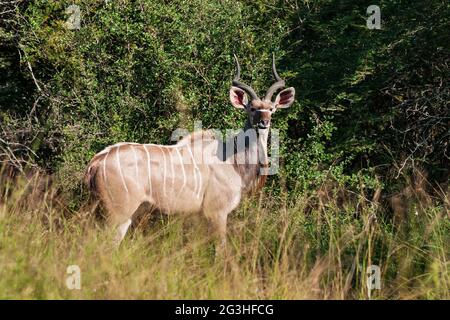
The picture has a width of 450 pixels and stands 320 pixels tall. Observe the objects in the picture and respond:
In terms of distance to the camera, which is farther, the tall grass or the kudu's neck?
the kudu's neck

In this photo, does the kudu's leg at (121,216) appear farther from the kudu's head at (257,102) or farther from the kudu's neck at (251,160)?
the kudu's head at (257,102)

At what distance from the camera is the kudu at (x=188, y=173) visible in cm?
486

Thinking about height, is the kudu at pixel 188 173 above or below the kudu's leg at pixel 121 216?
above

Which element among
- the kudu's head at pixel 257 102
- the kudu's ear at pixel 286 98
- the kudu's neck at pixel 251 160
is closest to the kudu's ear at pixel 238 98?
the kudu's head at pixel 257 102

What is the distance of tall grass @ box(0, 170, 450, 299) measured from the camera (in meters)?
3.36


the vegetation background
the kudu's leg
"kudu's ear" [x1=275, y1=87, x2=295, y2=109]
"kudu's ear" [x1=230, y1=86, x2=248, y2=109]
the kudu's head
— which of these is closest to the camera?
the kudu's leg

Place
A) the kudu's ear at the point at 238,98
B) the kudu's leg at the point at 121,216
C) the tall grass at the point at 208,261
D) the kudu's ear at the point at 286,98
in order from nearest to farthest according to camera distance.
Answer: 1. the tall grass at the point at 208,261
2. the kudu's leg at the point at 121,216
3. the kudu's ear at the point at 238,98
4. the kudu's ear at the point at 286,98

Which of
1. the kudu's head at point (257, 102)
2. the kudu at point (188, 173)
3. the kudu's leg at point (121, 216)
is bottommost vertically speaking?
the kudu's leg at point (121, 216)

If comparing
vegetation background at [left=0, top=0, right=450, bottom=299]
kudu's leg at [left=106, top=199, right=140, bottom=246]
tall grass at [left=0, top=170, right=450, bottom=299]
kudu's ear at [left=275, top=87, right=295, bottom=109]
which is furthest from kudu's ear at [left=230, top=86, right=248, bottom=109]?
kudu's leg at [left=106, top=199, right=140, bottom=246]

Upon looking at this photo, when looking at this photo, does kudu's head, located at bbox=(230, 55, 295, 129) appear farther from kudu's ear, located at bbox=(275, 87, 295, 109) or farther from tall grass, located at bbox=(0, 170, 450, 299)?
tall grass, located at bbox=(0, 170, 450, 299)

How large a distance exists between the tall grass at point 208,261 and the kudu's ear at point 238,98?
2.95ft

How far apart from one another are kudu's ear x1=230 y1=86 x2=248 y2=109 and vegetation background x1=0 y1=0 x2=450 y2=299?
0.59 meters

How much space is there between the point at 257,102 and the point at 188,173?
0.73m
